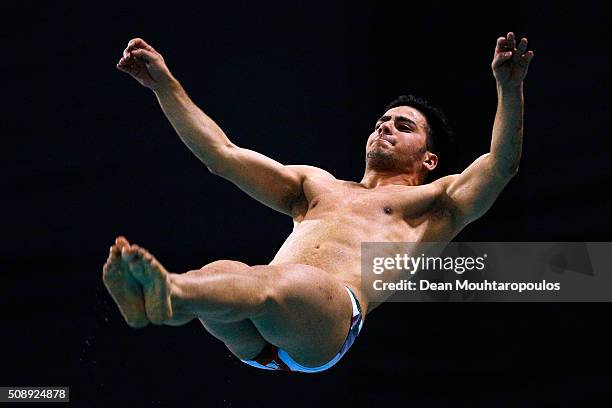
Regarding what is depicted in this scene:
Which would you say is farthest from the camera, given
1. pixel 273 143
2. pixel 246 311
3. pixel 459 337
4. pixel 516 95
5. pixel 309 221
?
pixel 273 143

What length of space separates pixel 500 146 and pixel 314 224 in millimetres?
641

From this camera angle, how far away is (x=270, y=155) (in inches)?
183

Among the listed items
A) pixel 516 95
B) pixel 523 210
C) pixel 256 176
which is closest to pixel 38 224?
pixel 256 176

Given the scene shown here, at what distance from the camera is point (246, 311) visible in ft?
8.75

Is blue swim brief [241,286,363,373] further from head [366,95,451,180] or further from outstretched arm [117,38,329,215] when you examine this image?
head [366,95,451,180]

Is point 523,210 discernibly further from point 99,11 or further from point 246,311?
point 99,11

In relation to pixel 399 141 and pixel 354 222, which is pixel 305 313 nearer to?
pixel 354 222

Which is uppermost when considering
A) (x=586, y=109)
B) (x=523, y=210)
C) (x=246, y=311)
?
(x=586, y=109)

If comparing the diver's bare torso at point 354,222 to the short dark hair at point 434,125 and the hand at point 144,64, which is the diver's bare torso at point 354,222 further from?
the hand at point 144,64

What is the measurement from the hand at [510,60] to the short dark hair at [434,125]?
728mm

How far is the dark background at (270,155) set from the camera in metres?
4.05

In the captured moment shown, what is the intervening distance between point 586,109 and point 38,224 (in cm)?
256

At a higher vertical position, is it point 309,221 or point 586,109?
point 586,109

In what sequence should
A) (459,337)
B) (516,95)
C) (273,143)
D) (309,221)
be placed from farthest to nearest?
1. (273,143)
2. (459,337)
3. (309,221)
4. (516,95)
